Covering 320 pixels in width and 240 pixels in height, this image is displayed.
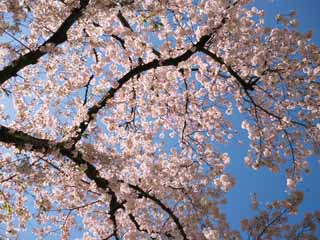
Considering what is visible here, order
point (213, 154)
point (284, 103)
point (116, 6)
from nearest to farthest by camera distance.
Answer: point (116, 6) < point (284, 103) < point (213, 154)

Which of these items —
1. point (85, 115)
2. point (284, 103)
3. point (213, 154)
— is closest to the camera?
point (85, 115)

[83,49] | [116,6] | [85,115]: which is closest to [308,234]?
[85,115]

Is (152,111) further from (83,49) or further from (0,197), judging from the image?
(0,197)

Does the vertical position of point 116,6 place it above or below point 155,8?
below

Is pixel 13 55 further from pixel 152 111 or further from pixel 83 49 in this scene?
pixel 152 111

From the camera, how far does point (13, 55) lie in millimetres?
6938

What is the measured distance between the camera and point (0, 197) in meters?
9.17

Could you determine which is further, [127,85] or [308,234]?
[127,85]

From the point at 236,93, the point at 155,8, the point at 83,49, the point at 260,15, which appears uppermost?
the point at 260,15

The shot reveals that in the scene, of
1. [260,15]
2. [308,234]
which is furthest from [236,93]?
[308,234]

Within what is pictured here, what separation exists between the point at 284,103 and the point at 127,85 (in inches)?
160

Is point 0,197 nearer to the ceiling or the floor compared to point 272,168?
nearer to the floor

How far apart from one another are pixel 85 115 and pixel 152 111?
12.2 ft

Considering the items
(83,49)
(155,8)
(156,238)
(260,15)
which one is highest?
(260,15)
